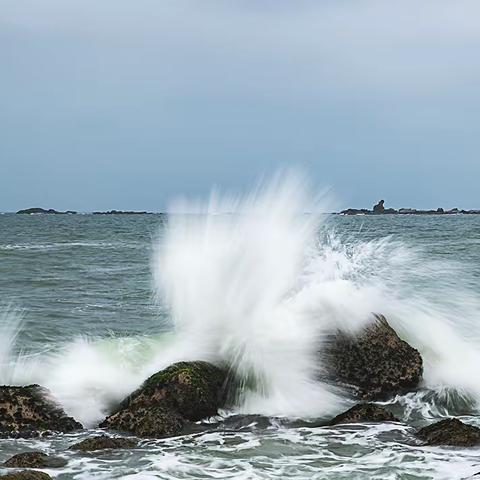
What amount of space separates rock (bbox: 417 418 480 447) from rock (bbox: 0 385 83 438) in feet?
11.2

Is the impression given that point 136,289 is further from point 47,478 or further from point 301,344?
point 47,478

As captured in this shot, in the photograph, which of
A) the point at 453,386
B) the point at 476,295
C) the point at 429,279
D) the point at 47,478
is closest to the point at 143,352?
the point at 453,386

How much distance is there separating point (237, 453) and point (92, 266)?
18459 millimetres

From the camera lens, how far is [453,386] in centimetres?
896

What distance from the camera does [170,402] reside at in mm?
7641

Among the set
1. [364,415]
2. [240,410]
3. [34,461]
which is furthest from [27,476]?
[364,415]

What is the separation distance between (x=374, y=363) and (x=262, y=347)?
1.36 metres

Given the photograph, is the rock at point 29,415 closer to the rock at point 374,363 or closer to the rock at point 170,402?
the rock at point 170,402

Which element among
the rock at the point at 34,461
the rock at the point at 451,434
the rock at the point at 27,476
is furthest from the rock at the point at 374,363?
the rock at the point at 27,476

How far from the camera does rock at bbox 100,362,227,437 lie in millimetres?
7277

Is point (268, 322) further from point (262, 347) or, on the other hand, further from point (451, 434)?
point (451, 434)

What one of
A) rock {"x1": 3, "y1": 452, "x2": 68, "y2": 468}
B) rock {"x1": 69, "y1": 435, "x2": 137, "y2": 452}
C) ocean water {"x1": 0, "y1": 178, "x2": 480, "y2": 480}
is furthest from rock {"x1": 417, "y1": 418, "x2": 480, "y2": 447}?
rock {"x1": 3, "y1": 452, "x2": 68, "y2": 468}

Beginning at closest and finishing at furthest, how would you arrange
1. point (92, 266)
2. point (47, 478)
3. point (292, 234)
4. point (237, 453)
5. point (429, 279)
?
point (47, 478), point (237, 453), point (292, 234), point (429, 279), point (92, 266)

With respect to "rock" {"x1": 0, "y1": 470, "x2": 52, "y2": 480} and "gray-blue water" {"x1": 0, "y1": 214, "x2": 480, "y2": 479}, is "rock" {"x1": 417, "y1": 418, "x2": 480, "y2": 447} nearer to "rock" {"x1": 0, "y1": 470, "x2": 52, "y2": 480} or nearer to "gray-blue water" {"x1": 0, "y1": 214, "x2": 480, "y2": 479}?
"gray-blue water" {"x1": 0, "y1": 214, "x2": 480, "y2": 479}
